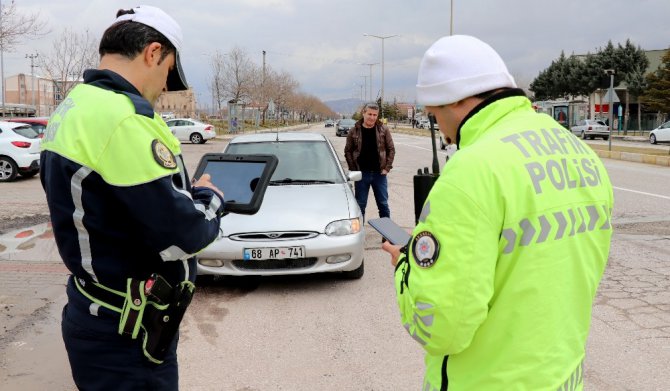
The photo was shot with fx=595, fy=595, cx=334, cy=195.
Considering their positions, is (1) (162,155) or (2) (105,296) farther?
(2) (105,296)

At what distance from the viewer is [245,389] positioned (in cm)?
364

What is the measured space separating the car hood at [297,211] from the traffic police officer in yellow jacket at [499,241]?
13.0 feet

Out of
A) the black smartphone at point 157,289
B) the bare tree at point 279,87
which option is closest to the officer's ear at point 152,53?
the black smartphone at point 157,289

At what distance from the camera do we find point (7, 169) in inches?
591

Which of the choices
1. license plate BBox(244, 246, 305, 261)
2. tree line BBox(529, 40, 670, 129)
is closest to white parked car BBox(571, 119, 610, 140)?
tree line BBox(529, 40, 670, 129)

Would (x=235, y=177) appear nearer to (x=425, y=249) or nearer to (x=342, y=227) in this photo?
(x=425, y=249)

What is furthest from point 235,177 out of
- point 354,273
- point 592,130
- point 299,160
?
point 592,130

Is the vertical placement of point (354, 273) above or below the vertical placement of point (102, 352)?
below

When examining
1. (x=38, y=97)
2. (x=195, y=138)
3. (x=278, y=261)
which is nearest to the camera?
(x=278, y=261)

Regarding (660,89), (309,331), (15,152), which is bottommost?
(309,331)

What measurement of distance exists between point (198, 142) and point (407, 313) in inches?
1393

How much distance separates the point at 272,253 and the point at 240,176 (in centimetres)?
303

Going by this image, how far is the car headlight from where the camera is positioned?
5621mm

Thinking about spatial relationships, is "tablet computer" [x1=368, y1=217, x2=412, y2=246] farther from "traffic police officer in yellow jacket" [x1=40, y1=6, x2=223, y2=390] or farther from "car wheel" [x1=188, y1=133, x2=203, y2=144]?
"car wheel" [x1=188, y1=133, x2=203, y2=144]
